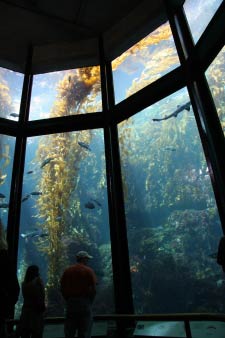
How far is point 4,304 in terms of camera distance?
111 centimetres

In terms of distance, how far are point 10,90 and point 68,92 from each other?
973mm

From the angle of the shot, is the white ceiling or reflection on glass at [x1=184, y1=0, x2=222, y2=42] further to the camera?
the white ceiling

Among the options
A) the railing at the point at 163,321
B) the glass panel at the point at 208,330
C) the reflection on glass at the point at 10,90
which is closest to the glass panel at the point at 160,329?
the railing at the point at 163,321

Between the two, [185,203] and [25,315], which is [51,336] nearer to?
[25,315]

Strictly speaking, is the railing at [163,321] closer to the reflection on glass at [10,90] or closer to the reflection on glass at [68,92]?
the reflection on glass at [68,92]

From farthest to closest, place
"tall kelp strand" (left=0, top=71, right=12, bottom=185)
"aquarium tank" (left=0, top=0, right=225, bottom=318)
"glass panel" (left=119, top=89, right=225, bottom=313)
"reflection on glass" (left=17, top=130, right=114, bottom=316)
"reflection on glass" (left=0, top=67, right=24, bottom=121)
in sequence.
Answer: "glass panel" (left=119, top=89, right=225, bottom=313), "reflection on glass" (left=17, top=130, right=114, bottom=316), "tall kelp strand" (left=0, top=71, right=12, bottom=185), "reflection on glass" (left=0, top=67, right=24, bottom=121), "aquarium tank" (left=0, top=0, right=225, bottom=318)

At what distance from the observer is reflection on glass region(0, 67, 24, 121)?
13.1 ft

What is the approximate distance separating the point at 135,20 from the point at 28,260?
26.9 ft

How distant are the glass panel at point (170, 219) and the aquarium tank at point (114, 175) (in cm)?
5

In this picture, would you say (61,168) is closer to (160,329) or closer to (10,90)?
(10,90)

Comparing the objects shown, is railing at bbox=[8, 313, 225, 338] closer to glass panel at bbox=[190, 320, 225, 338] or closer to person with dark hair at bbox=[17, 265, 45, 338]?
glass panel at bbox=[190, 320, 225, 338]

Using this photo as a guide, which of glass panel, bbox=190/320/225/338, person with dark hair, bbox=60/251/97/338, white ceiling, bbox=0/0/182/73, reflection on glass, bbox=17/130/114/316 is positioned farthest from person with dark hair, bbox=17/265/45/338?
white ceiling, bbox=0/0/182/73

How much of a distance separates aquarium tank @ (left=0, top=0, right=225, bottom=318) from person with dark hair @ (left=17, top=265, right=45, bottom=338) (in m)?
0.98

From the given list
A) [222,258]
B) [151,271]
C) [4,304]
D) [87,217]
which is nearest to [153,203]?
[87,217]
